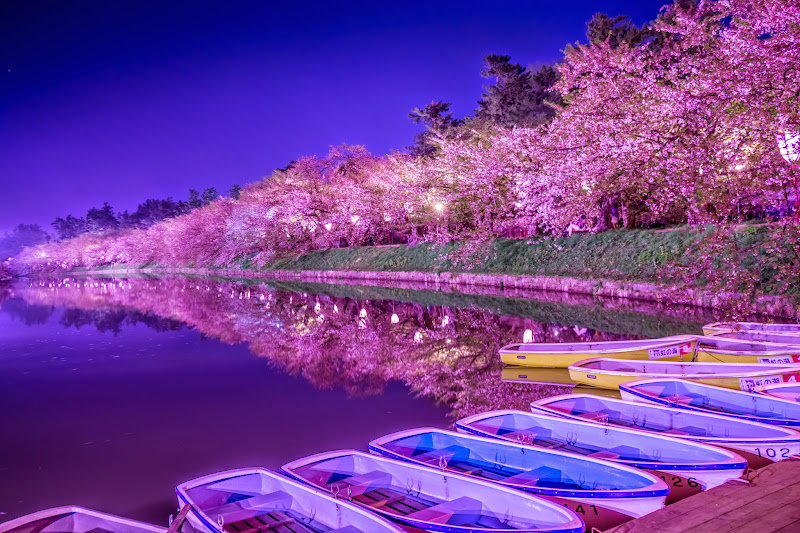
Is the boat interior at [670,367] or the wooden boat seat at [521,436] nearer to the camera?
the wooden boat seat at [521,436]

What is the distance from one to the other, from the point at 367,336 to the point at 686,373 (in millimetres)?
9428

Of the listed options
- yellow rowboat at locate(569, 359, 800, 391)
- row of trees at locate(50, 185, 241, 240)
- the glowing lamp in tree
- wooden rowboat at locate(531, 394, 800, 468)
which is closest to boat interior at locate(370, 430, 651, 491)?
wooden rowboat at locate(531, 394, 800, 468)

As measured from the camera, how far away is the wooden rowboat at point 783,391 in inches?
267

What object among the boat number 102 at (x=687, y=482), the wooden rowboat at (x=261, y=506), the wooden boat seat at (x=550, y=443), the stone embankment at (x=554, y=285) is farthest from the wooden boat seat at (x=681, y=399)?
the wooden rowboat at (x=261, y=506)

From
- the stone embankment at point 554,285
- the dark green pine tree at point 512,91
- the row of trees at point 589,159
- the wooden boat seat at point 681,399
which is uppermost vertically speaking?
the dark green pine tree at point 512,91

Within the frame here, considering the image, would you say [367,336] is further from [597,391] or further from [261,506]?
[261,506]

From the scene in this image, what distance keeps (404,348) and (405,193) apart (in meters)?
23.2

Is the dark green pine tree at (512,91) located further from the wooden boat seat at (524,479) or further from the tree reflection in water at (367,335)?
the wooden boat seat at (524,479)

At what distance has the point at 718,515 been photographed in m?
3.99

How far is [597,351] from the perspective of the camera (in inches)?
417

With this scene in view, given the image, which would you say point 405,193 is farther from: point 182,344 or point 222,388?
point 222,388

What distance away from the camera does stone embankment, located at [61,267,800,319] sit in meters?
15.7

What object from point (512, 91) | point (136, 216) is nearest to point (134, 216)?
point (136, 216)

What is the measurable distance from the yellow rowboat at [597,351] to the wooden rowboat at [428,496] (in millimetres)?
6076
